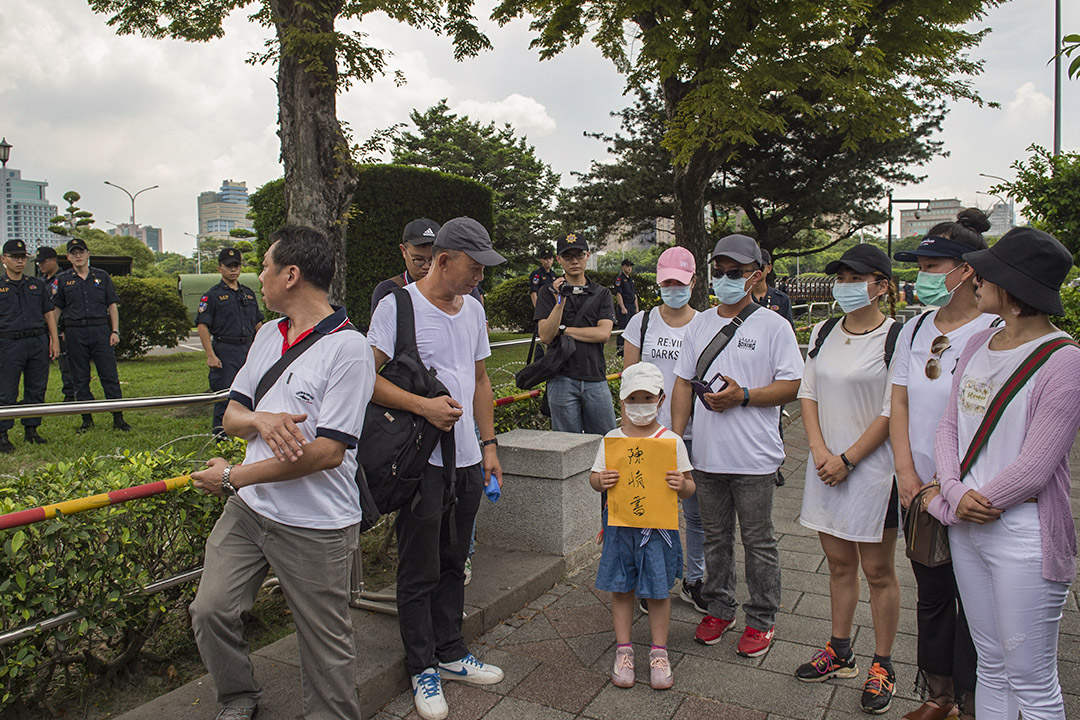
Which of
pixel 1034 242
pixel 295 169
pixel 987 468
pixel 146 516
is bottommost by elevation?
pixel 146 516

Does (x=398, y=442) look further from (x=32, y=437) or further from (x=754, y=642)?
(x=32, y=437)

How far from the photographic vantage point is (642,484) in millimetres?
3439

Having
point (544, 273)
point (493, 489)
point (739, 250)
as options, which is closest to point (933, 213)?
point (544, 273)

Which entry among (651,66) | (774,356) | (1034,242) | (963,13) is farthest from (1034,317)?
(963,13)

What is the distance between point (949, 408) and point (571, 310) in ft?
10.1

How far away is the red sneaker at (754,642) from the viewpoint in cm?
365

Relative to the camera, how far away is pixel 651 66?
14086 millimetres

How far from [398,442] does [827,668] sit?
2.17m

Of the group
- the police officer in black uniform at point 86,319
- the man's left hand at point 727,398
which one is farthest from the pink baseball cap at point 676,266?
the police officer in black uniform at point 86,319

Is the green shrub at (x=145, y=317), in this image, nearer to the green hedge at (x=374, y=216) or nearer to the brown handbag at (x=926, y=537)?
the green hedge at (x=374, y=216)

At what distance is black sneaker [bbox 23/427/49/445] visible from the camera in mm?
8000

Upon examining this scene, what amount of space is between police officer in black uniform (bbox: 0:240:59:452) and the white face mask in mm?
7380

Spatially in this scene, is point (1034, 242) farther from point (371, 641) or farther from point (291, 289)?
point (371, 641)

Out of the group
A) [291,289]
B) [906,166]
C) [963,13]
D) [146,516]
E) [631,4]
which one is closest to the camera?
[291,289]
